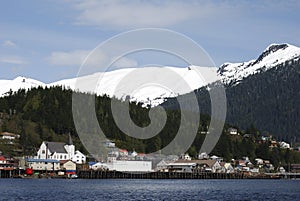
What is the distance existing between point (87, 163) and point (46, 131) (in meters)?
28.2

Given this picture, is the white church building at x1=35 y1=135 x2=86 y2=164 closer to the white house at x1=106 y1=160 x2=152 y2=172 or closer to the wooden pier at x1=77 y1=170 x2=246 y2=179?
the white house at x1=106 y1=160 x2=152 y2=172

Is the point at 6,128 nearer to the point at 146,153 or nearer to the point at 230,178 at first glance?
the point at 146,153

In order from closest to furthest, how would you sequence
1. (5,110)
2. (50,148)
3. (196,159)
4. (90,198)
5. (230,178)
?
(90,198)
(50,148)
(230,178)
(196,159)
(5,110)

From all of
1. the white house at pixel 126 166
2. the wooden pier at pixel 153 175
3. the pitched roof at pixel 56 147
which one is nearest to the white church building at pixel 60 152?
the pitched roof at pixel 56 147

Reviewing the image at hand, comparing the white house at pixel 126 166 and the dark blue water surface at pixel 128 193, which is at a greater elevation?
the white house at pixel 126 166

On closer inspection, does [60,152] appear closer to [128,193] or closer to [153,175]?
[153,175]

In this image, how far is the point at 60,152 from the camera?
151 meters

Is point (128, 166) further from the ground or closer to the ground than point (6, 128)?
closer to the ground

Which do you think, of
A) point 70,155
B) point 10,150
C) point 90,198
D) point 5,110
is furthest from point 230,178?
point 90,198

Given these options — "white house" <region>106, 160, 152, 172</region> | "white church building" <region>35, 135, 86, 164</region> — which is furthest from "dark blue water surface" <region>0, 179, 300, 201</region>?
"white house" <region>106, 160, 152, 172</region>

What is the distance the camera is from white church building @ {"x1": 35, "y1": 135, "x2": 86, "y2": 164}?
14800 centimetres

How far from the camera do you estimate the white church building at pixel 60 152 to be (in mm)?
148000

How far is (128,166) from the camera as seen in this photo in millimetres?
149500

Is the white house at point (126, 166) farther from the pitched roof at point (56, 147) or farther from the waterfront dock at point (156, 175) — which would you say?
the pitched roof at point (56, 147)
